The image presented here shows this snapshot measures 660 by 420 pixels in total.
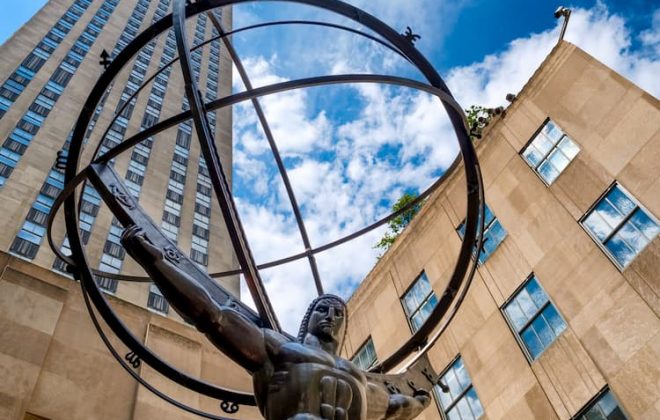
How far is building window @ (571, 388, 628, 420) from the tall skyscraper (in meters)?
15.8

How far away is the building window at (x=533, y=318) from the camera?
11.5 m

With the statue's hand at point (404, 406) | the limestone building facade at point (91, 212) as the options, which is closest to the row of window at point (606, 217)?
the statue's hand at point (404, 406)

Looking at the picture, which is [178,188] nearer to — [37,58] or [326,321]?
[37,58]

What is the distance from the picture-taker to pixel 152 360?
4691 millimetres

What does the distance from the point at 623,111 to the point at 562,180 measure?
6.54 ft

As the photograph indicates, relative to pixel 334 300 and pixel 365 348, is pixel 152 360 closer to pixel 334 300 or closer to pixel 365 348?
pixel 334 300

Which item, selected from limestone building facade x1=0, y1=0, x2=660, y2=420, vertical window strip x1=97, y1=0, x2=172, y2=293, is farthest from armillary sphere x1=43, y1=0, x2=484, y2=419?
vertical window strip x1=97, y1=0, x2=172, y2=293

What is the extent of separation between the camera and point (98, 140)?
30234 millimetres

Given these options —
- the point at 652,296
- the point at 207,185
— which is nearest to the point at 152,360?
the point at 652,296

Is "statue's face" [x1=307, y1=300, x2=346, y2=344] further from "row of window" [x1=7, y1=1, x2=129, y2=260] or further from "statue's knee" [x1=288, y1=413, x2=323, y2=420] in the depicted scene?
"row of window" [x1=7, y1=1, x2=129, y2=260]

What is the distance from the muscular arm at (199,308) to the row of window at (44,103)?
2219cm

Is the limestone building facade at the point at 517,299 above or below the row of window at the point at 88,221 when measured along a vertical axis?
below

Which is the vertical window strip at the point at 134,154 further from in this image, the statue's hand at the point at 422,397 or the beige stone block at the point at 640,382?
the beige stone block at the point at 640,382

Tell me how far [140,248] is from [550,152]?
1245 cm
